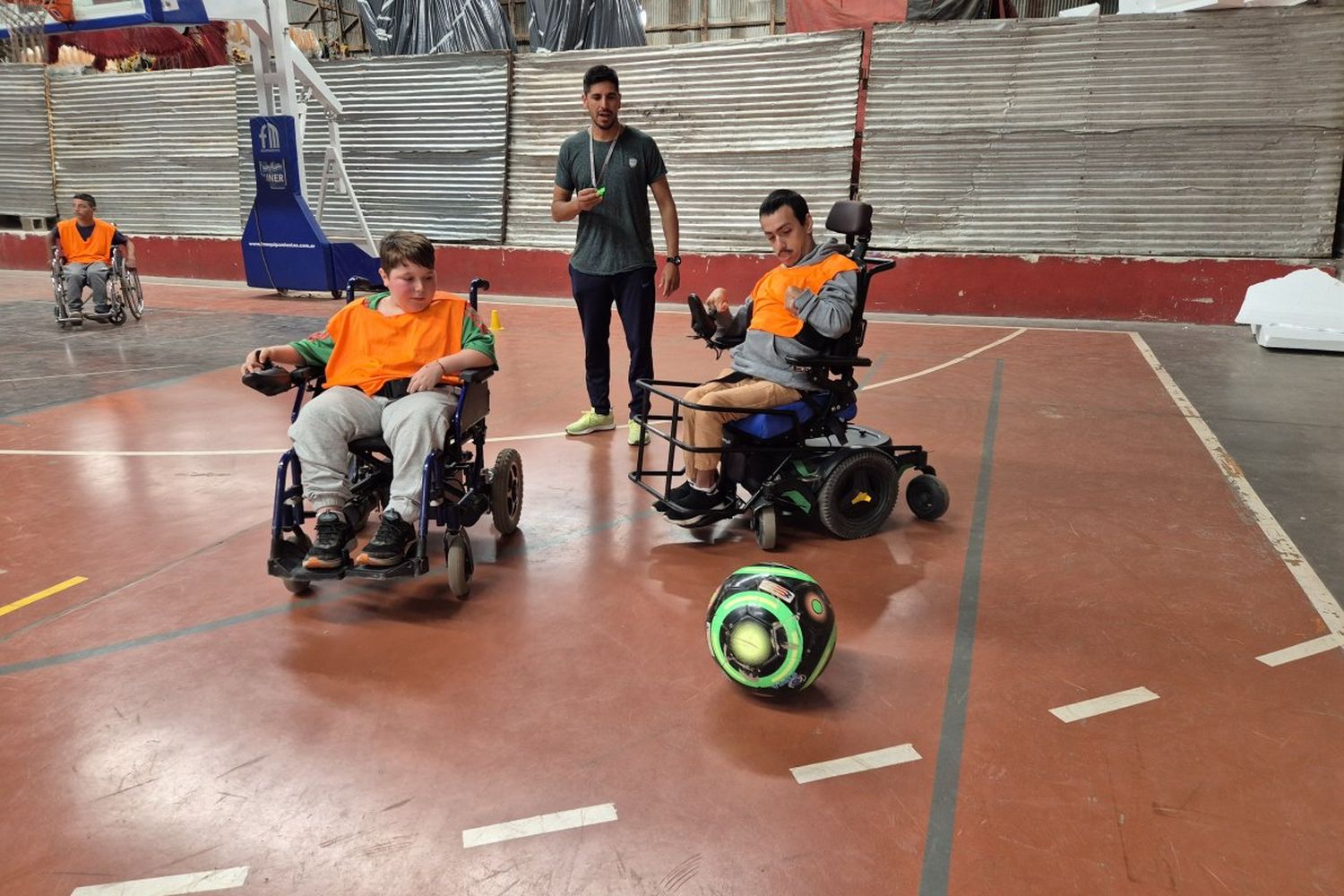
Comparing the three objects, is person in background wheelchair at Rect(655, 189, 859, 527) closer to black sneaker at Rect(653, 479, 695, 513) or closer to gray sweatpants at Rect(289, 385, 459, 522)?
black sneaker at Rect(653, 479, 695, 513)

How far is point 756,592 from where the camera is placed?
2395 millimetres

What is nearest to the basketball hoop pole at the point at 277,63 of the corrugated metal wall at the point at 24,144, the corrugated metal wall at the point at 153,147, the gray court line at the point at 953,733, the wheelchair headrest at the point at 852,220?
the corrugated metal wall at the point at 153,147

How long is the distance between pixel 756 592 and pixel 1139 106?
9.16 metres

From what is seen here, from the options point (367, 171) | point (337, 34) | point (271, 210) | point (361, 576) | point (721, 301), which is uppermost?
point (337, 34)

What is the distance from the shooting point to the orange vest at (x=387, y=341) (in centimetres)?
312

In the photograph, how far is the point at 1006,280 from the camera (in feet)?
31.7

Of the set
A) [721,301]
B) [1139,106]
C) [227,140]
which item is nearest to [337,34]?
[227,140]

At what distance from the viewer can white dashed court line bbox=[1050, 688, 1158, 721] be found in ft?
7.60

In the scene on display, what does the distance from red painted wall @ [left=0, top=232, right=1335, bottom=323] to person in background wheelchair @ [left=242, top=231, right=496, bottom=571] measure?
7.48 metres

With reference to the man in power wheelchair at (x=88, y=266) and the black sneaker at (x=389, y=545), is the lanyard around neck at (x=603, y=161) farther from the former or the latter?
the man in power wheelchair at (x=88, y=266)

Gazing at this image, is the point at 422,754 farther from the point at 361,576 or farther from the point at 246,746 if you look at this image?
the point at 361,576

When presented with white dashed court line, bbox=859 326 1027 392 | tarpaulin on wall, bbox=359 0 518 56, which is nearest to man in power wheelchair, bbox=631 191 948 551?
white dashed court line, bbox=859 326 1027 392

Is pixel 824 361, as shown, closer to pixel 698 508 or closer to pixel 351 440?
pixel 698 508

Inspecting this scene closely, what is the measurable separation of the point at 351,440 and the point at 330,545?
1.27 feet
